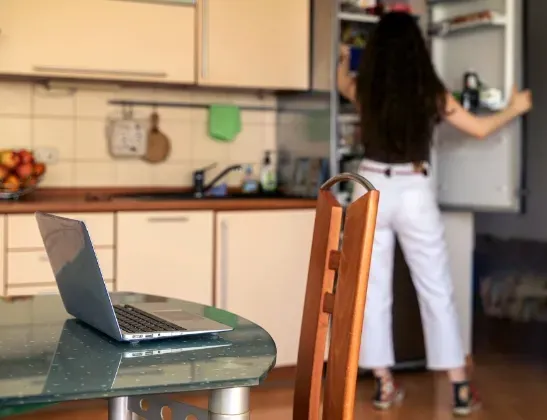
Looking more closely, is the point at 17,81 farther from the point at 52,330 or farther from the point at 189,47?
the point at 52,330

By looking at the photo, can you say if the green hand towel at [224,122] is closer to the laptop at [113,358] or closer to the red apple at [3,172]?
the red apple at [3,172]

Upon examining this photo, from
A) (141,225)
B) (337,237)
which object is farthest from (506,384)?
(337,237)

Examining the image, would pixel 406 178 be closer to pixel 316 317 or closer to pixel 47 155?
pixel 47 155

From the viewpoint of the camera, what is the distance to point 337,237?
1.42m

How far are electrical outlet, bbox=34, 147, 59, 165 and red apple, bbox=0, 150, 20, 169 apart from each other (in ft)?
0.75

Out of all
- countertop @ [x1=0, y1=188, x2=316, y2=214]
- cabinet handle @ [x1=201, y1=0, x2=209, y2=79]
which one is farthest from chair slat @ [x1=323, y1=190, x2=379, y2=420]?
cabinet handle @ [x1=201, y1=0, x2=209, y2=79]

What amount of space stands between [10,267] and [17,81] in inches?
35.8

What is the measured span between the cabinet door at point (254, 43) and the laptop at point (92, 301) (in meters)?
2.24

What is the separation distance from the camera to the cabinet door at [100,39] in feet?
10.6

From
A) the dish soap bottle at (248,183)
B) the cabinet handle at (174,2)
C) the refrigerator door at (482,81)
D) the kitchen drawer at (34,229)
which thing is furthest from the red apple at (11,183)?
the refrigerator door at (482,81)

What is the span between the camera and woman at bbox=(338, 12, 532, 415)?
3105 millimetres

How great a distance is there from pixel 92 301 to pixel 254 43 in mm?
2530

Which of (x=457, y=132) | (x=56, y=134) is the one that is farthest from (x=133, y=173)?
(x=457, y=132)

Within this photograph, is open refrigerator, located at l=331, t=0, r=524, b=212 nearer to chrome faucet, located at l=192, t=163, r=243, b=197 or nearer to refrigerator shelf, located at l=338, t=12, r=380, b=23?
refrigerator shelf, located at l=338, t=12, r=380, b=23
